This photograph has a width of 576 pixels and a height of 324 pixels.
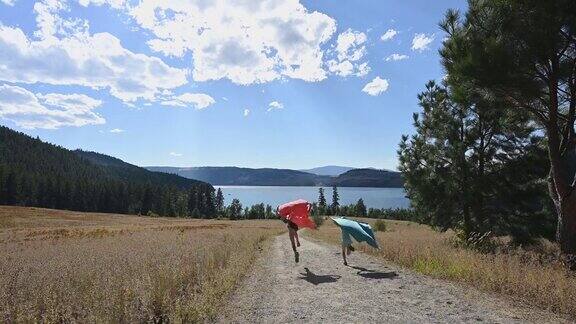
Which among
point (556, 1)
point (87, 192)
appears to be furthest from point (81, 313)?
point (87, 192)

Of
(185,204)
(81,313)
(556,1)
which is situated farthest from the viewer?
(185,204)

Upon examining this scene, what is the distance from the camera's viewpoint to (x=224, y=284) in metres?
9.65

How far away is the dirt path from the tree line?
427 centimetres

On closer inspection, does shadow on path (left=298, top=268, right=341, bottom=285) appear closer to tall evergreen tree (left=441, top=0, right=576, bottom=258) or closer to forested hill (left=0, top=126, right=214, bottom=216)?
tall evergreen tree (left=441, top=0, right=576, bottom=258)

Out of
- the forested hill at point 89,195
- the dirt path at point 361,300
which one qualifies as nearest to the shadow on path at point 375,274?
the dirt path at point 361,300

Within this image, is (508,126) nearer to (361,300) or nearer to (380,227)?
(361,300)

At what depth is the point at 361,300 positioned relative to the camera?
27.6 ft

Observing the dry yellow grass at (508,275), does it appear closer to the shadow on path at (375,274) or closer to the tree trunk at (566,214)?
the tree trunk at (566,214)

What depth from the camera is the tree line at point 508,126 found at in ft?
37.0

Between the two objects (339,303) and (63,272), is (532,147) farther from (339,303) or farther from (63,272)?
(63,272)

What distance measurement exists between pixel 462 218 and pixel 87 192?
5300 inches

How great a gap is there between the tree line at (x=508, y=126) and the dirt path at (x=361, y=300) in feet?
14.0

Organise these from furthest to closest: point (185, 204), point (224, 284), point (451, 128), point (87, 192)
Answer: point (185, 204)
point (87, 192)
point (451, 128)
point (224, 284)

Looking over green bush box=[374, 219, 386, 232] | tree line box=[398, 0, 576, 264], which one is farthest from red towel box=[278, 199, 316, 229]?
green bush box=[374, 219, 386, 232]
